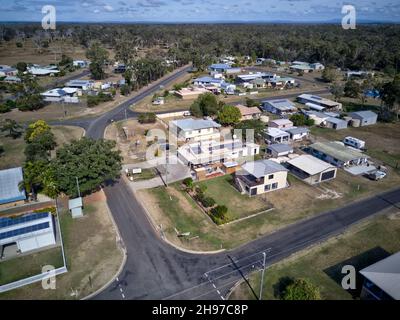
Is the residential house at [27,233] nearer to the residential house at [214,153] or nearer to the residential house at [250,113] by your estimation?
the residential house at [214,153]

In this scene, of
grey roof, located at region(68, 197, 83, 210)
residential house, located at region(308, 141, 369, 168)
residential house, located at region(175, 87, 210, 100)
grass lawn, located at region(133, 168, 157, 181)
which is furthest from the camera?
residential house, located at region(175, 87, 210, 100)

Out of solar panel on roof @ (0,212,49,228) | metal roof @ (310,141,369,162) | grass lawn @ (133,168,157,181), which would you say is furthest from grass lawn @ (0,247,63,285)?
metal roof @ (310,141,369,162)

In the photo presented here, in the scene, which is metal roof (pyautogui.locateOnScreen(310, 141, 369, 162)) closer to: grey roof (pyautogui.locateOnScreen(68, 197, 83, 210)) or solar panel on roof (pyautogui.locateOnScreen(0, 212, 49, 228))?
grey roof (pyautogui.locateOnScreen(68, 197, 83, 210))

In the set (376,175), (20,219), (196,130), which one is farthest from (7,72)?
(376,175)

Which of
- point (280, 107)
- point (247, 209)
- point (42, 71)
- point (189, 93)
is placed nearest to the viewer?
point (247, 209)

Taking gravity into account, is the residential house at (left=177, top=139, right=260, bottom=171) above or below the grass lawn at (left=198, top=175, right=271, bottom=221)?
above

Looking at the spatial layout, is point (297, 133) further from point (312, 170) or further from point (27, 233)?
point (27, 233)
